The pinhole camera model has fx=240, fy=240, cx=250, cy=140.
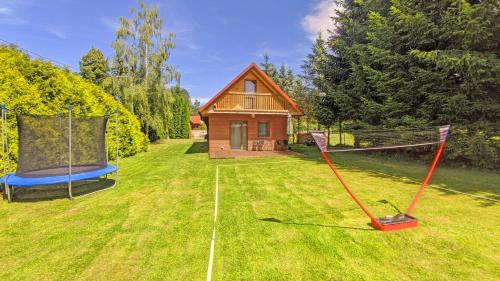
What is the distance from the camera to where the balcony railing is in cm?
1641

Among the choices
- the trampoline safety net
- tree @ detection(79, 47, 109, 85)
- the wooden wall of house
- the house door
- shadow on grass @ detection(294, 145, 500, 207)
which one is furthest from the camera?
tree @ detection(79, 47, 109, 85)

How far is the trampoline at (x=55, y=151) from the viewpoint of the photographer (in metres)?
6.32

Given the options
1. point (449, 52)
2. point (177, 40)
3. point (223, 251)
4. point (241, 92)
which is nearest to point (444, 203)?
point (223, 251)

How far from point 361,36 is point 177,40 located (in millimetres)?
19101

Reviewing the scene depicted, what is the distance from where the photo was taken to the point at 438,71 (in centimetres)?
1177

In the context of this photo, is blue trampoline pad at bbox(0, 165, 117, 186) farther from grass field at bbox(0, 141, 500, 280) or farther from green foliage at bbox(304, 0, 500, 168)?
green foliage at bbox(304, 0, 500, 168)

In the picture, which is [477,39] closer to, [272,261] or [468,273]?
Answer: [468,273]

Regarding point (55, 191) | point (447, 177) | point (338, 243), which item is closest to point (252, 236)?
point (338, 243)

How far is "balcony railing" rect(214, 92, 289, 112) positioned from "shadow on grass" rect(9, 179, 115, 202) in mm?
9415

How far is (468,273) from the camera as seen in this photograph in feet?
10.2

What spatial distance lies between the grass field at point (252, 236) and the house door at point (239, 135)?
983 centimetres

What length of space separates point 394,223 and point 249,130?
43.5 feet

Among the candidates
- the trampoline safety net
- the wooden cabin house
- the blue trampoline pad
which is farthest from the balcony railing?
the blue trampoline pad

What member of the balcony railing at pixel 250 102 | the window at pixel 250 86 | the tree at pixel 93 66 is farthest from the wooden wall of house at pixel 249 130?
the tree at pixel 93 66
